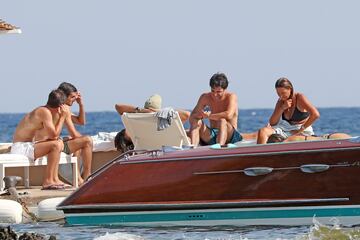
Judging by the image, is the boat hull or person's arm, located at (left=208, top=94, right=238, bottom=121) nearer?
the boat hull

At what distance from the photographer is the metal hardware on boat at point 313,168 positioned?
12.0m

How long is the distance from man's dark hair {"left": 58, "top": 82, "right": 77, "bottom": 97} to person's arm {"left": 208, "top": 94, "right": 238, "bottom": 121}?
169cm

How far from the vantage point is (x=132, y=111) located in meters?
14.4

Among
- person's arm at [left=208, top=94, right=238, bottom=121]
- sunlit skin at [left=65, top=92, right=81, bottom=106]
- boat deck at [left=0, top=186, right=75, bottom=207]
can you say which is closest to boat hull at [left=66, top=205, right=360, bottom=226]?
boat deck at [left=0, top=186, right=75, bottom=207]

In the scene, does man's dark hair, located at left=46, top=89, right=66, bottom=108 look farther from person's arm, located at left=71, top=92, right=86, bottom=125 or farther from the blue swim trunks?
the blue swim trunks

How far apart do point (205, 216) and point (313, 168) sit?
4.07 ft

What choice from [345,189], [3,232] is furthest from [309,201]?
[3,232]

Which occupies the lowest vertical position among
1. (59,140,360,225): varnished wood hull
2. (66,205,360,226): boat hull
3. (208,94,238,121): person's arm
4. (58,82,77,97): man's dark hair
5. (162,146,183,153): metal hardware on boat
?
(66,205,360,226): boat hull

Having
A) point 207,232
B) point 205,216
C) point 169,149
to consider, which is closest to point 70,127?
point 169,149

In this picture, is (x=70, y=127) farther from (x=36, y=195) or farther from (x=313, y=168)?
(x=313, y=168)

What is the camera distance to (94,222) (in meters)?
12.9

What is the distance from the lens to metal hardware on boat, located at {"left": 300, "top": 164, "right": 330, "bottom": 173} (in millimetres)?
12039

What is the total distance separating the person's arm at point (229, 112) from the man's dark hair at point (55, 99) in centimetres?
168

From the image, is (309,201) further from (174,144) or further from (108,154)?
(108,154)
